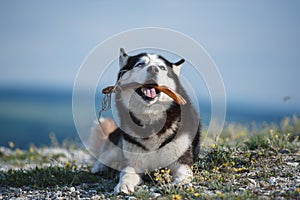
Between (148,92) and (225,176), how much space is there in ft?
4.72

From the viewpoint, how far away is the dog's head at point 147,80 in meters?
5.11

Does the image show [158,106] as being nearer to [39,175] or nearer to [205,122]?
[205,122]

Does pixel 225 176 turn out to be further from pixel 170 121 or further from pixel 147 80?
pixel 147 80

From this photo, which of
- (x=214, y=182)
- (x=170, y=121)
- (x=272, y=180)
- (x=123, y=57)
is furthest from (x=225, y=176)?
(x=123, y=57)

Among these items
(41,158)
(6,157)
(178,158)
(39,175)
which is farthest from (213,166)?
(6,157)

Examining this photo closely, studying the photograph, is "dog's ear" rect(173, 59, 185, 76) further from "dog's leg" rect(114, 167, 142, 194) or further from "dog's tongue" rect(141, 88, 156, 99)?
"dog's leg" rect(114, 167, 142, 194)

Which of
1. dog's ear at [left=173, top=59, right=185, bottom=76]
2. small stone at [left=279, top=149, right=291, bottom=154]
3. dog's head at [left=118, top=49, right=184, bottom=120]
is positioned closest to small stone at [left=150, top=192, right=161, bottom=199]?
dog's head at [left=118, top=49, right=184, bottom=120]

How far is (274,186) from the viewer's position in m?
4.63

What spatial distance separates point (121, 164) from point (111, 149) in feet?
2.28

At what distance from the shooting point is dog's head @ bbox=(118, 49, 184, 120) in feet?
16.8

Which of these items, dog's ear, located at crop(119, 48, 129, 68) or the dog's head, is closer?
the dog's head

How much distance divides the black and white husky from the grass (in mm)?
203

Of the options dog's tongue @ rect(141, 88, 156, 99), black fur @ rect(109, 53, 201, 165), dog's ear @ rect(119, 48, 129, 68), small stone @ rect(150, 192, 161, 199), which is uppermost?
dog's ear @ rect(119, 48, 129, 68)

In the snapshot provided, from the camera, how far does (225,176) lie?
16.9 feet
